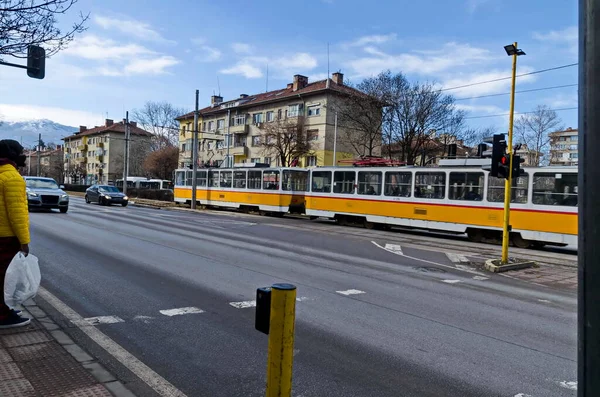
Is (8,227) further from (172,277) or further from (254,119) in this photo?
(254,119)

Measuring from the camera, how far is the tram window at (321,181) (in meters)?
23.7

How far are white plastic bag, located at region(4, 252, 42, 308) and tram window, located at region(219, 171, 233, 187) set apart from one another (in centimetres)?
2723

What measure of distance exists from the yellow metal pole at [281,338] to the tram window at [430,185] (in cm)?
1717

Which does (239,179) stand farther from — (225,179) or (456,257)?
(456,257)

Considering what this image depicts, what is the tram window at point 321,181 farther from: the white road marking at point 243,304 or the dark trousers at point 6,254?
the dark trousers at point 6,254

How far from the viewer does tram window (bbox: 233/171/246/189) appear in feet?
101

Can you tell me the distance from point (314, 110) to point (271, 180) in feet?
79.2

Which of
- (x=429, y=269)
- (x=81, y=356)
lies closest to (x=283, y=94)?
(x=429, y=269)

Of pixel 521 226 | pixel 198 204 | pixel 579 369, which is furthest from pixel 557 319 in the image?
pixel 198 204

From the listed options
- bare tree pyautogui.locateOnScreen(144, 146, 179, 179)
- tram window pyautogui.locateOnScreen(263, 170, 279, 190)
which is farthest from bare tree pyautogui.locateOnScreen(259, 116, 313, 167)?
bare tree pyautogui.locateOnScreen(144, 146, 179, 179)

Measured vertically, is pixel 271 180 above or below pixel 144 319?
above

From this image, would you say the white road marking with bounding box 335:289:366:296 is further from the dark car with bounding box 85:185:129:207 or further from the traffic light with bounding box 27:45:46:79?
the dark car with bounding box 85:185:129:207

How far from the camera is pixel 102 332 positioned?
200 inches

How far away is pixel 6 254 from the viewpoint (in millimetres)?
4703
